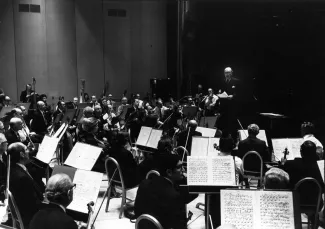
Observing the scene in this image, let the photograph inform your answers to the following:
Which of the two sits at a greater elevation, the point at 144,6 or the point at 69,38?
the point at 144,6

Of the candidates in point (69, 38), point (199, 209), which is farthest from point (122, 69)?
point (199, 209)

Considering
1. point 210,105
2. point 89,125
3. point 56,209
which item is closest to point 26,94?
point 210,105

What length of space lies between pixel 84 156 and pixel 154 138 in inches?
76.1

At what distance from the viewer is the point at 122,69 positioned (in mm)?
17531

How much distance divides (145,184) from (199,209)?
2406 mm

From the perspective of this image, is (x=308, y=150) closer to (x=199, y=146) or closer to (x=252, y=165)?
(x=252, y=165)

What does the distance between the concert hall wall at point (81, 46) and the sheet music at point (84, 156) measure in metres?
11.5

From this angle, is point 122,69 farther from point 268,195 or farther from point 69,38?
point 268,195

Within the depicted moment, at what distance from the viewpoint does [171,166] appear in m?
4.27

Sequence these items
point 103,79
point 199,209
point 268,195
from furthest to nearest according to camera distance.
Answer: point 103,79 → point 199,209 → point 268,195

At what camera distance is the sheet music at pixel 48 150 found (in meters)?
5.50

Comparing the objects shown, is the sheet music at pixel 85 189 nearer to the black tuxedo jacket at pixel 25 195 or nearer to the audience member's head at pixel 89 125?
the black tuxedo jacket at pixel 25 195

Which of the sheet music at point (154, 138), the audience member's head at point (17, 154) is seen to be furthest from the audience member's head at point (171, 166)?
the sheet music at point (154, 138)

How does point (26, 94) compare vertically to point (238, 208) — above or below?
above
